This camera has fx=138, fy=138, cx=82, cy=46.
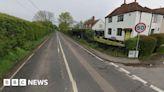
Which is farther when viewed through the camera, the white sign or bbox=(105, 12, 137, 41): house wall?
bbox=(105, 12, 137, 41): house wall

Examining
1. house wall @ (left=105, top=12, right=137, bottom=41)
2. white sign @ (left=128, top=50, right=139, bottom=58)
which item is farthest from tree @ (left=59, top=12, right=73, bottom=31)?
white sign @ (left=128, top=50, right=139, bottom=58)

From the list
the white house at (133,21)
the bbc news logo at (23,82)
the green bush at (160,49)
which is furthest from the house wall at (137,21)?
the bbc news logo at (23,82)

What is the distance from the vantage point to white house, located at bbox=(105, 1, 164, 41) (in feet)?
78.9

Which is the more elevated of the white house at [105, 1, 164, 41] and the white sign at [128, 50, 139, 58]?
the white house at [105, 1, 164, 41]

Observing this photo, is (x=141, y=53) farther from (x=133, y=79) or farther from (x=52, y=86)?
(x=52, y=86)

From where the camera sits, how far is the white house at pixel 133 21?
24.0m

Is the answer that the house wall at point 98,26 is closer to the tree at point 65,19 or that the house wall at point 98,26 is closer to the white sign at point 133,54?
the tree at point 65,19

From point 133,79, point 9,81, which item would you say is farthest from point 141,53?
point 9,81

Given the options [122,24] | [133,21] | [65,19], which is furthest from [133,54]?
[65,19]

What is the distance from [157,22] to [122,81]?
24.1m

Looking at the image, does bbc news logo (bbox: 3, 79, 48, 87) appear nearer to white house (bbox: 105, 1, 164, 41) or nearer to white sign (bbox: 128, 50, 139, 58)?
white sign (bbox: 128, 50, 139, 58)

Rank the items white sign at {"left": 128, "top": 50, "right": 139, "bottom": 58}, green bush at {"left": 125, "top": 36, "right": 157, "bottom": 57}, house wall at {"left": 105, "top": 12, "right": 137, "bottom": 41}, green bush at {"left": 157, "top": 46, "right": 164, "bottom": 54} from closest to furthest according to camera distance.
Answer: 1. white sign at {"left": 128, "top": 50, "right": 139, "bottom": 58}
2. green bush at {"left": 125, "top": 36, "right": 157, "bottom": 57}
3. green bush at {"left": 157, "top": 46, "right": 164, "bottom": 54}
4. house wall at {"left": 105, "top": 12, "right": 137, "bottom": 41}

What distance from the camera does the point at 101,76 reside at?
747cm

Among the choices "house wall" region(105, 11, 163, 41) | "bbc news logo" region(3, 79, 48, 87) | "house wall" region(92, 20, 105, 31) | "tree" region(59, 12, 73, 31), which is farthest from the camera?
"tree" region(59, 12, 73, 31)
